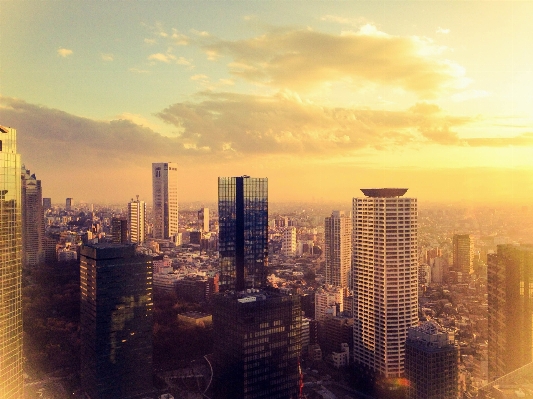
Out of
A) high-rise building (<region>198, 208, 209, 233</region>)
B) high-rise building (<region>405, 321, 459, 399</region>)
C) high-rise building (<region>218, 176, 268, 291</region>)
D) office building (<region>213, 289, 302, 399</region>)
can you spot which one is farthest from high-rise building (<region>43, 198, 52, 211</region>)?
high-rise building (<region>405, 321, 459, 399</region>)

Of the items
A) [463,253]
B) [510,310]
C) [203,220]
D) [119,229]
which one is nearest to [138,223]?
[203,220]

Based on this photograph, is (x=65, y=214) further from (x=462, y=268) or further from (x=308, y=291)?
(x=462, y=268)

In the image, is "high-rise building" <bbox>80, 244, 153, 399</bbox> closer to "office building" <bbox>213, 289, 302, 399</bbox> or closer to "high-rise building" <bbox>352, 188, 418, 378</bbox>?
"office building" <bbox>213, 289, 302, 399</bbox>

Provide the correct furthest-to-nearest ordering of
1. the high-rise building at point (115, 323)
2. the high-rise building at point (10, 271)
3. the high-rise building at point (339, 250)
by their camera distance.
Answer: the high-rise building at point (339, 250) < the high-rise building at point (115, 323) < the high-rise building at point (10, 271)

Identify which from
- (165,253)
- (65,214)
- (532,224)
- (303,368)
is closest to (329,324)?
(303,368)

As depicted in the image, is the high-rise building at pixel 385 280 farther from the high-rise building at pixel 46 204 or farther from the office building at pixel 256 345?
the high-rise building at pixel 46 204

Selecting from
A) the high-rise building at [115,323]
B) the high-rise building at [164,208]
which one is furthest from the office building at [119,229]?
the high-rise building at [115,323]
